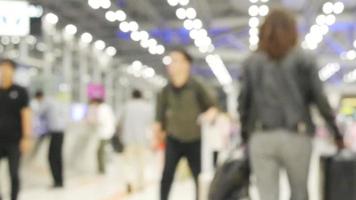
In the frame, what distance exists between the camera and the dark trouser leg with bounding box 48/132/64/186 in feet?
38.8

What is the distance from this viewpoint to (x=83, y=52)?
26344 millimetres

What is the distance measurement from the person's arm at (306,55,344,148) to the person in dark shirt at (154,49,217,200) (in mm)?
2345

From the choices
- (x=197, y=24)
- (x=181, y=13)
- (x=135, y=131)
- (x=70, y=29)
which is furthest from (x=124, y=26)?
(x=135, y=131)

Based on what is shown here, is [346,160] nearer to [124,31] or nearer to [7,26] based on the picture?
[7,26]

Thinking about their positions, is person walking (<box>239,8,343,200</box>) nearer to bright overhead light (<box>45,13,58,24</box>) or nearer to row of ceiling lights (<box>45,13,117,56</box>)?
row of ceiling lights (<box>45,13,117,56</box>)

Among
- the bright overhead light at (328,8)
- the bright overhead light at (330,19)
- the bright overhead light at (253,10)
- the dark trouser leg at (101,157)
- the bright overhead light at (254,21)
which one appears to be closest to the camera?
the dark trouser leg at (101,157)

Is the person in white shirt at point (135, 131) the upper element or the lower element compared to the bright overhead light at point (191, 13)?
lower

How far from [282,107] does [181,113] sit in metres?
2.50

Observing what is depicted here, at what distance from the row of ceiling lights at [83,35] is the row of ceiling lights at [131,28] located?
104cm

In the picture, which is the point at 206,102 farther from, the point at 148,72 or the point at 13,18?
the point at 148,72

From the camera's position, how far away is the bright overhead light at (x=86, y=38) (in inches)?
1016

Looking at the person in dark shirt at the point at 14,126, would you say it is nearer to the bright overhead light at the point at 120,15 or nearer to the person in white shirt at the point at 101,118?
the person in white shirt at the point at 101,118

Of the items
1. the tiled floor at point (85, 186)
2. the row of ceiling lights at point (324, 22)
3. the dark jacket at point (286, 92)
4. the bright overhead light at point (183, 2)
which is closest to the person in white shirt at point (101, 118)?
the tiled floor at point (85, 186)

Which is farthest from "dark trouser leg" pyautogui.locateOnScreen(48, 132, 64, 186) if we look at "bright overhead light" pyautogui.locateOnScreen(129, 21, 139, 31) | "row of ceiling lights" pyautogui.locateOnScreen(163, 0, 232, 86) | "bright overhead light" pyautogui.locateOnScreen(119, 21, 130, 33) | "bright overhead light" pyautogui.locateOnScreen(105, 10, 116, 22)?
"bright overhead light" pyautogui.locateOnScreen(129, 21, 139, 31)
